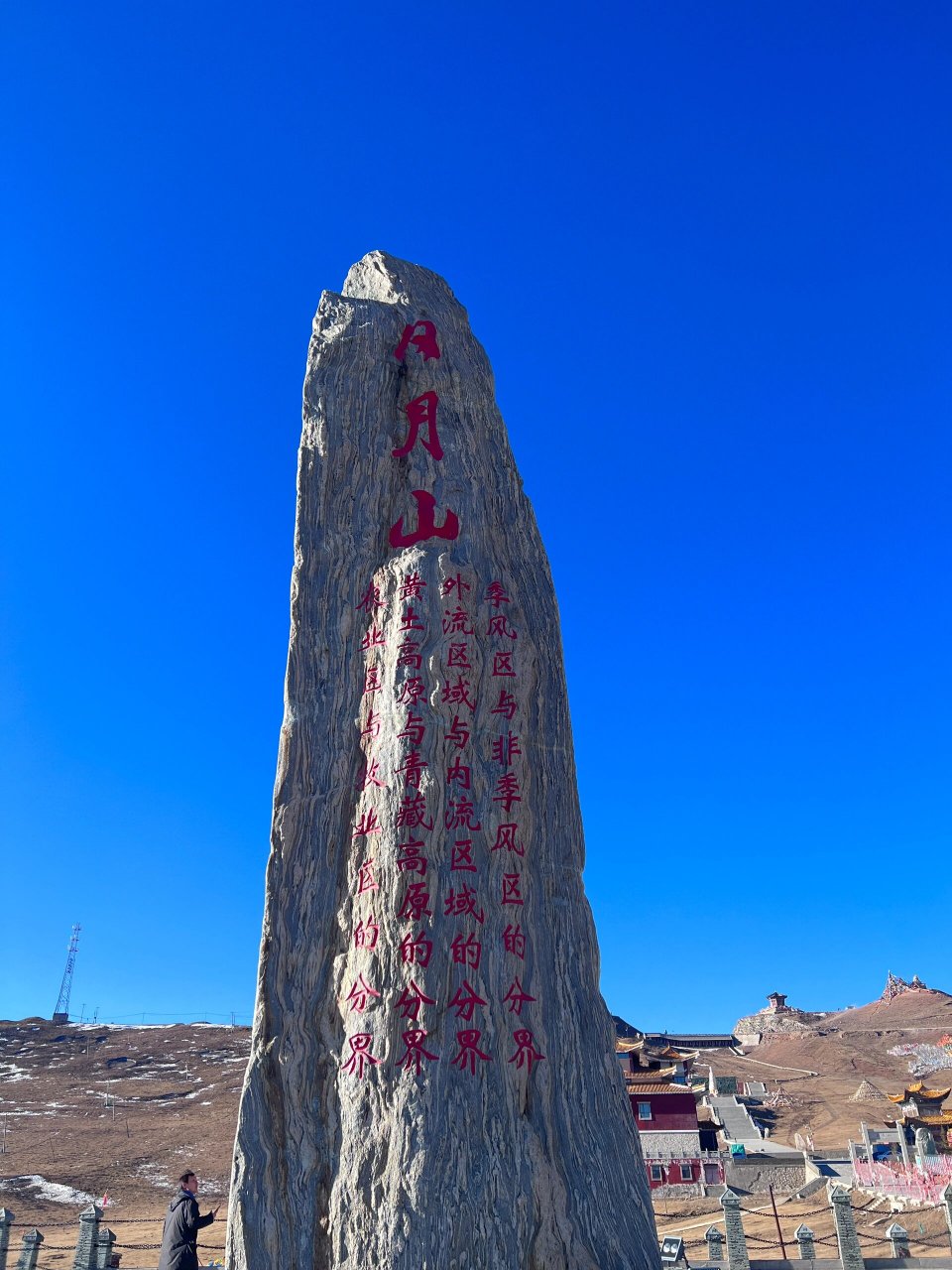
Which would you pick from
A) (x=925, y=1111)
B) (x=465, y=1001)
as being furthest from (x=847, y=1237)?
(x=925, y=1111)

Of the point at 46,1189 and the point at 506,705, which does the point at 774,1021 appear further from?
the point at 506,705

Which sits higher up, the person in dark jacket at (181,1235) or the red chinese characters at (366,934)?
the red chinese characters at (366,934)

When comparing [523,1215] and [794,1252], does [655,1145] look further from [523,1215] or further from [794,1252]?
[523,1215]

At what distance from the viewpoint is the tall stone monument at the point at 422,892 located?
520cm

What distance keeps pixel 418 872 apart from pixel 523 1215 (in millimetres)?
2030

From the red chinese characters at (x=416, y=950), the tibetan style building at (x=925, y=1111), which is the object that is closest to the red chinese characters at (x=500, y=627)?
the red chinese characters at (x=416, y=950)

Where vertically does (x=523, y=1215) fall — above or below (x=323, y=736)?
below

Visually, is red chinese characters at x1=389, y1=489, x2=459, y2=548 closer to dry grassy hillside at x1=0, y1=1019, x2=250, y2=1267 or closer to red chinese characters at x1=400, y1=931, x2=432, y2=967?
red chinese characters at x1=400, y1=931, x2=432, y2=967

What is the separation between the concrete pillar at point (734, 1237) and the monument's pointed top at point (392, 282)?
13249 mm

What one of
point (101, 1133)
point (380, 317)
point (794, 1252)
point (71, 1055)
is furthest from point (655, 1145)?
point (71, 1055)

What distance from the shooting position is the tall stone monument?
17.1 ft

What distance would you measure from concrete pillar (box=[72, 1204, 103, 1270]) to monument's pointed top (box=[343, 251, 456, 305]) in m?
13.9

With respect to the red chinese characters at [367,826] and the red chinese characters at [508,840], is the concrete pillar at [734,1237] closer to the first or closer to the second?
the red chinese characters at [508,840]

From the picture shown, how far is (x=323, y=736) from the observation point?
6500 millimetres
